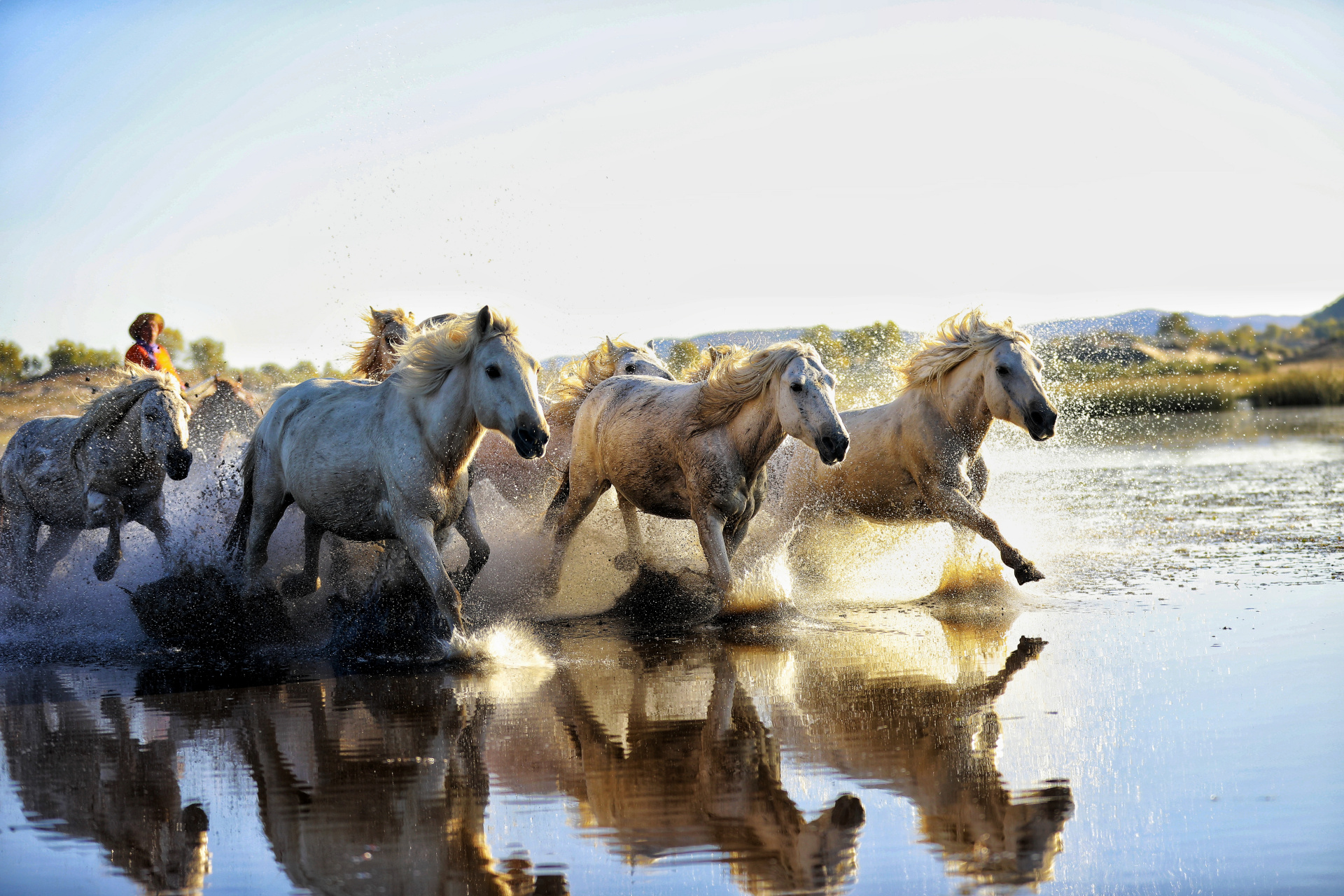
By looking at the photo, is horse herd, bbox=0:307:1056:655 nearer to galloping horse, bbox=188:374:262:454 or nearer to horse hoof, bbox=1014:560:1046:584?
horse hoof, bbox=1014:560:1046:584

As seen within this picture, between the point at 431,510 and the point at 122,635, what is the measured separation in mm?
2476

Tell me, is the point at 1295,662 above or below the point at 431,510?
below

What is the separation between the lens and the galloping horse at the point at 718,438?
677 cm

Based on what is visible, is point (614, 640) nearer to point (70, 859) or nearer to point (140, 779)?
point (140, 779)

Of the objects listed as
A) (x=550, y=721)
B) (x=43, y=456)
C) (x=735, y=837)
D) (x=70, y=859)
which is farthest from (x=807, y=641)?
(x=43, y=456)

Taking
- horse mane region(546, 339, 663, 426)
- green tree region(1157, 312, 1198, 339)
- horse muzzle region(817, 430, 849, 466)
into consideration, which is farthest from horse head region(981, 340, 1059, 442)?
green tree region(1157, 312, 1198, 339)

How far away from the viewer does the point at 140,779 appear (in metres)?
4.20

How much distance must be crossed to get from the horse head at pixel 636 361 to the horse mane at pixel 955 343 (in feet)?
6.54

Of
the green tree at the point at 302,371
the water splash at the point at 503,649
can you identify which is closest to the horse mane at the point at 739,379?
the water splash at the point at 503,649

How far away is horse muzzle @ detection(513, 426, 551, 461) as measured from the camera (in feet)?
19.0

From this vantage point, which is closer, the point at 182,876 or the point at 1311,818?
the point at 182,876

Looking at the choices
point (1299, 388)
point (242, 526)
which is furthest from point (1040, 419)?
point (1299, 388)

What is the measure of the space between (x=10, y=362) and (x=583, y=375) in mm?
9851

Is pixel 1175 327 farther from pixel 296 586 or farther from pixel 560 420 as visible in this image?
pixel 296 586
